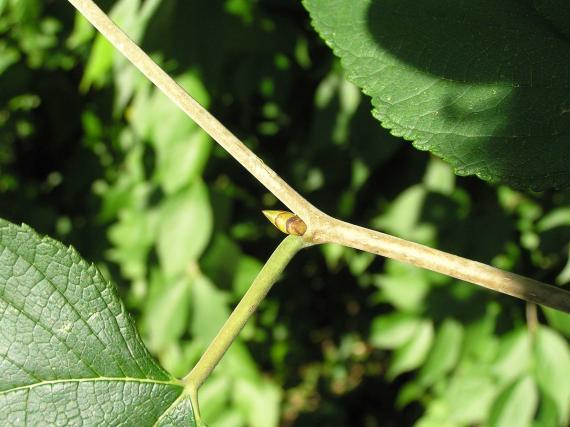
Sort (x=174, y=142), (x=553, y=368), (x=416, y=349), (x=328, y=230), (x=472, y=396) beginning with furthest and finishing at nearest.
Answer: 1. (x=416, y=349)
2. (x=472, y=396)
3. (x=553, y=368)
4. (x=174, y=142)
5. (x=328, y=230)

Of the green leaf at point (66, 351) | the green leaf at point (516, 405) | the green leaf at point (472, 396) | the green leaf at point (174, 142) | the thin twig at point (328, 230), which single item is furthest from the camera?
the green leaf at point (472, 396)

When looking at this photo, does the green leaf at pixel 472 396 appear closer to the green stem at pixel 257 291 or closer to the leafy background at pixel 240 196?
the leafy background at pixel 240 196

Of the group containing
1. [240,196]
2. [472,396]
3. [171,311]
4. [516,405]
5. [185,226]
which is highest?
[185,226]

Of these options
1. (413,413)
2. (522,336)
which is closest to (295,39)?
(522,336)

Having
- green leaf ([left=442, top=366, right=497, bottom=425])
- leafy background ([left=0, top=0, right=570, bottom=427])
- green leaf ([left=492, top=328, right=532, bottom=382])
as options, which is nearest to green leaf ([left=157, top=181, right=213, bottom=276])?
leafy background ([left=0, top=0, right=570, bottom=427])

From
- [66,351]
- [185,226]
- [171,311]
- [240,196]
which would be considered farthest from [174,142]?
[66,351]

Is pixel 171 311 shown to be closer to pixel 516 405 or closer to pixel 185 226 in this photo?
pixel 185 226

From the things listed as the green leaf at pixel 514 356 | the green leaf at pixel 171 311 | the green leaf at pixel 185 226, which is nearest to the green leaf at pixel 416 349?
the green leaf at pixel 514 356
